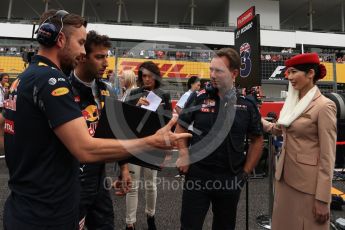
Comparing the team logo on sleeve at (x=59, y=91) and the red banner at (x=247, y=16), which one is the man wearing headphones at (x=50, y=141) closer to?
the team logo on sleeve at (x=59, y=91)

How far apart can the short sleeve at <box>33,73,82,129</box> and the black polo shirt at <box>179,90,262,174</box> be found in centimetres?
120

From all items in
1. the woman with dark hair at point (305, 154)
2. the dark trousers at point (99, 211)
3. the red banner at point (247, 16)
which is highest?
the red banner at point (247, 16)

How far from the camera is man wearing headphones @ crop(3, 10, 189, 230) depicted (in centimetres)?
125

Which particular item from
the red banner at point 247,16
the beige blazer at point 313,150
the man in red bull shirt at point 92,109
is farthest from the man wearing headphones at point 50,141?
the red banner at point 247,16

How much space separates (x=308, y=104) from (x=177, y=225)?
2118 mm

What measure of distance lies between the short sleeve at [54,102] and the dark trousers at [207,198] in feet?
4.04

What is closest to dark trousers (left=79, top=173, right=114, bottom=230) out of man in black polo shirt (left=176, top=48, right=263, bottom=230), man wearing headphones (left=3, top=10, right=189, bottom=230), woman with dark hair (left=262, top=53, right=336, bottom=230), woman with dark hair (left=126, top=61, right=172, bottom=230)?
man in black polo shirt (left=176, top=48, right=263, bottom=230)

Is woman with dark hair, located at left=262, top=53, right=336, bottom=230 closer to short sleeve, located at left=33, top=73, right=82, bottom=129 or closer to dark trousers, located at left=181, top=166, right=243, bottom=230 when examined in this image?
dark trousers, located at left=181, top=166, right=243, bottom=230

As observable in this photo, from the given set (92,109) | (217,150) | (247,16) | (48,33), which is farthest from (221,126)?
(247,16)

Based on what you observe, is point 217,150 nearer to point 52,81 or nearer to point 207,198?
point 207,198

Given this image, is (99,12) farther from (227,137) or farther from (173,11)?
(227,137)

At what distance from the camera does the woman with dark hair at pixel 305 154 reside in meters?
2.18

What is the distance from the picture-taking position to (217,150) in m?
2.22

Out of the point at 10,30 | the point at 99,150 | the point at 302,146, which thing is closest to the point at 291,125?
the point at 302,146
